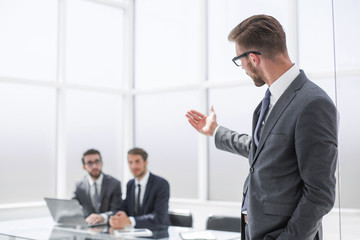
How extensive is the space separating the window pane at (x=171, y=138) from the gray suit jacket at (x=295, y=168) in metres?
4.34

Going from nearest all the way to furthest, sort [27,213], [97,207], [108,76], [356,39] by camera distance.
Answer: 1. [356,39]
2. [97,207]
3. [27,213]
4. [108,76]

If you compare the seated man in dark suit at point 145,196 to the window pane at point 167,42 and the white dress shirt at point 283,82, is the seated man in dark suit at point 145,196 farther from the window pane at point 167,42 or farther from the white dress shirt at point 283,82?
the white dress shirt at point 283,82

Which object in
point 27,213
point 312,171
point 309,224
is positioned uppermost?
point 312,171

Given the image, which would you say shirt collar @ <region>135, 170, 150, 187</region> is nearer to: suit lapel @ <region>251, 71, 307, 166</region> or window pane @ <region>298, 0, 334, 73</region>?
window pane @ <region>298, 0, 334, 73</region>

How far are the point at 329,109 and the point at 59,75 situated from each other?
473 centimetres

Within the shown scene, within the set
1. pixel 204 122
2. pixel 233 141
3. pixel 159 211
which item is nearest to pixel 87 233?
pixel 159 211

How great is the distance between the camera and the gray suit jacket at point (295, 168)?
1.42 meters

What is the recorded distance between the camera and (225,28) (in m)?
5.55

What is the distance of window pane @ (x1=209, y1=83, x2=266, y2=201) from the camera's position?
5359 mm

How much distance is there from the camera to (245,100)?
5391 mm

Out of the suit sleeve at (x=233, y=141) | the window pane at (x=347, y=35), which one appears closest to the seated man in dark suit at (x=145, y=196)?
the suit sleeve at (x=233, y=141)

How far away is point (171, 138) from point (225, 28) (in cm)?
159

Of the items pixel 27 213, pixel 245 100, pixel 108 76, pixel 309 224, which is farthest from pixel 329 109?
pixel 108 76

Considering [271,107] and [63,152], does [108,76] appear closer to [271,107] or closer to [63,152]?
[63,152]
